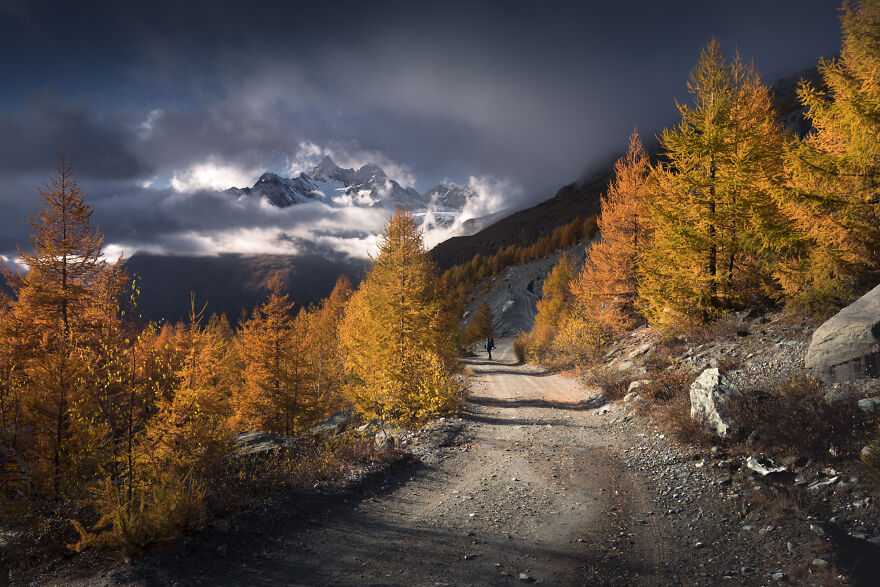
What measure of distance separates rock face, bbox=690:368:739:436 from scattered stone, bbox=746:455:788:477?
1220mm

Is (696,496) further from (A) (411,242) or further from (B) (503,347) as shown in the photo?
(B) (503,347)

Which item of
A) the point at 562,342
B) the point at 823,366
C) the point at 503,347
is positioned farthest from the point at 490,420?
the point at 503,347

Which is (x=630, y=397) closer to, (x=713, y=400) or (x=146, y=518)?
(x=713, y=400)

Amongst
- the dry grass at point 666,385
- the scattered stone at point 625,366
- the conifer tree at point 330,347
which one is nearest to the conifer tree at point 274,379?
the conifer tree at point 330,347

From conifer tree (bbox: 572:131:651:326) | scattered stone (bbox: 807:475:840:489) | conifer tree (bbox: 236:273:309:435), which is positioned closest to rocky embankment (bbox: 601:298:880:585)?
scattered stone (bbox: 807:475:840:489)

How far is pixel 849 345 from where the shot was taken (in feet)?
27.6

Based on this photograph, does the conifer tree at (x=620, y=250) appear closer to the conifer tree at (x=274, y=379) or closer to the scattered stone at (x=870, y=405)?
the scattered stone at (x=870, y=405)

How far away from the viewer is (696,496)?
7.09 m

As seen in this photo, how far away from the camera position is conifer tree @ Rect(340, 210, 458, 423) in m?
14.7

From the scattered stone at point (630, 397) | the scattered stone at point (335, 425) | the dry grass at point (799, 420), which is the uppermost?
the dry grass at point (799, 420)

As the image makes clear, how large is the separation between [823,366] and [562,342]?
19.6 meters

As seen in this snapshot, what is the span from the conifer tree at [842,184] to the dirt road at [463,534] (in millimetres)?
8882

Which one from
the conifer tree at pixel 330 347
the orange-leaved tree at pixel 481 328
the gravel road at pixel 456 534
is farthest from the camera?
the orange-leaved tree at pixel 481 328

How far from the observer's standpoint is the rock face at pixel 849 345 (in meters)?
8.13
